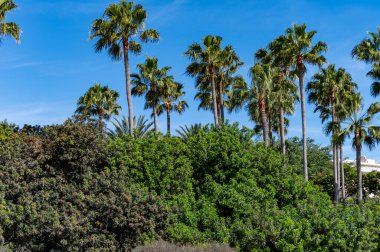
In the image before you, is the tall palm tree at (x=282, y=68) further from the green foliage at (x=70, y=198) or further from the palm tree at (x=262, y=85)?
the green foliage at (x=70, y=198)

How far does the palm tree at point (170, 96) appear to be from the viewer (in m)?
44.4

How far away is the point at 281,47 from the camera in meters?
38.8

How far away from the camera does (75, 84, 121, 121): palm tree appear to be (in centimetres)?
4738

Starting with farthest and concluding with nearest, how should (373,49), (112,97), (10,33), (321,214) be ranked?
(112,97)
(373,49)
(10,33)
(321,214)

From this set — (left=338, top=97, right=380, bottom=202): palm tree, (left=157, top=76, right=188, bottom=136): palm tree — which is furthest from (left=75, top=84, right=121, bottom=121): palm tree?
(left=338, top=97, right=380, bottom=202): palm tree

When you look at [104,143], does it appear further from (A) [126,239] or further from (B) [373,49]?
(B) [373,49]

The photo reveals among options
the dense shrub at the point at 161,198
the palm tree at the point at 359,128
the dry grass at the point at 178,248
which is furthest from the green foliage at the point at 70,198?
the palm tree at the point at 359,128

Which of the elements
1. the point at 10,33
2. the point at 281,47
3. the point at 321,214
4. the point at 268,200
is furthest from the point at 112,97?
the point at 321,214

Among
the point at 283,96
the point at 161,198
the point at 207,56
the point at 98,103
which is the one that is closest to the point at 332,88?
the point at 283,96

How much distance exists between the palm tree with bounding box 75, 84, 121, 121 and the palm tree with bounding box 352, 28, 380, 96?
2280cm

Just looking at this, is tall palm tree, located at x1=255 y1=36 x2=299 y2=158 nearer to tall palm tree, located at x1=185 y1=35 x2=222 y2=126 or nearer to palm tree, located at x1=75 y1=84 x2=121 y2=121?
tall palm tree, located at x1=185 y1=35 x2=222 y2=126

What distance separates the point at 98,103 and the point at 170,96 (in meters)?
6.81

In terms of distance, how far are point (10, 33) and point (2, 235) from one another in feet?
48.3

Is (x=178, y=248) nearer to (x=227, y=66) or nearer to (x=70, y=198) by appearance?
(x=70, y=198)
